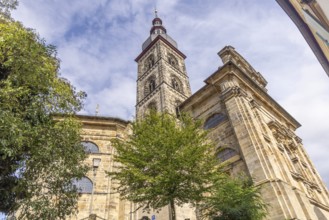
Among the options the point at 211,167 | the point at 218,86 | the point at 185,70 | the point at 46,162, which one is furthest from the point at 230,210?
the point at 185,70

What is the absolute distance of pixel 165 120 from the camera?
14.3m

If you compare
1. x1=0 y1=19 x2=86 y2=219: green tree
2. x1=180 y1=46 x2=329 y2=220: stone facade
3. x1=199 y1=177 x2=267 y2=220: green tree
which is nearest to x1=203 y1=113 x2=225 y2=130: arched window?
x1=180 y1=46 x2=329 y2=220: stone facade

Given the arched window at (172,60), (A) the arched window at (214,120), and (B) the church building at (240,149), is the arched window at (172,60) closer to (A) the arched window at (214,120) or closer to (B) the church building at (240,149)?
(B) the church building at (240,149)

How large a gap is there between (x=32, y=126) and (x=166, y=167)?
20.5 feet

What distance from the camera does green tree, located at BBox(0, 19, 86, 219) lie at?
885 cm

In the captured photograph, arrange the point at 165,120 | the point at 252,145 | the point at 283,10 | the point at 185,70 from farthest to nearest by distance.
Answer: the point at 185,70 → the point at 252,145 → the point at 165,120 → the point at 283,10

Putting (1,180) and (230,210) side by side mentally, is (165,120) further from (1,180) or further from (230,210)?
(1,180)

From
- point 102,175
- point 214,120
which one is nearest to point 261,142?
point 214,120

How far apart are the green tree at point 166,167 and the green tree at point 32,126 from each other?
9.66ft

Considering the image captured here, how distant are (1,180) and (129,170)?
5.42 m

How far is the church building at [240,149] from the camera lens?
15.3 m

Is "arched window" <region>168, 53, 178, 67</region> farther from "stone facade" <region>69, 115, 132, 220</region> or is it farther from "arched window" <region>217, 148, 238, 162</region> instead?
"arched window" <region>217, 148, 238, 162</region>

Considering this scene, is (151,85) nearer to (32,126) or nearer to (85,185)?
(85,185)

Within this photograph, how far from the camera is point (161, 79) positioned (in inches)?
1496
